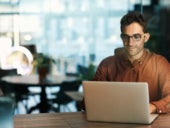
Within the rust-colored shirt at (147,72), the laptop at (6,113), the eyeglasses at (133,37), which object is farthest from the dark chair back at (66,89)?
the laptop at (6,113)

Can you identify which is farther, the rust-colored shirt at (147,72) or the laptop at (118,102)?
the rust-colored shirt at (147,72)

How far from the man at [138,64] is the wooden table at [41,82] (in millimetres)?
2933

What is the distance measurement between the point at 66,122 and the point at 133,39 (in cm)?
85

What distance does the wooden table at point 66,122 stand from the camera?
2.27 metres

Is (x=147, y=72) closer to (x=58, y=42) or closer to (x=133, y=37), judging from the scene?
(x=133, y=37)

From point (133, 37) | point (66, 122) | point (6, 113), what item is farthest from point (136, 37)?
point (6, 113)

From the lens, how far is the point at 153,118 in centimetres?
238

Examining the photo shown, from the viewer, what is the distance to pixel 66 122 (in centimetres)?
238

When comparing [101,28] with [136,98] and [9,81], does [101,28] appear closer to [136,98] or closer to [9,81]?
[9,81]

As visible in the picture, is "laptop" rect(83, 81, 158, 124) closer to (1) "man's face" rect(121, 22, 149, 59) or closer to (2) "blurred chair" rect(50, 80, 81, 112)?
(1) "man's face" rect(121, 22, 149, 59)

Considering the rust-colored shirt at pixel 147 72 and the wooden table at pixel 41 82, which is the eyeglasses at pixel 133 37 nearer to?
the rust-colored shirt at pixel 147 72

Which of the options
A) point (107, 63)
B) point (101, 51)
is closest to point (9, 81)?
point (101, 51)

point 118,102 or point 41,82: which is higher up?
point 118,102

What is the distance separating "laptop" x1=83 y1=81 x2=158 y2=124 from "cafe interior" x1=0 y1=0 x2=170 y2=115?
3526 millimetres
